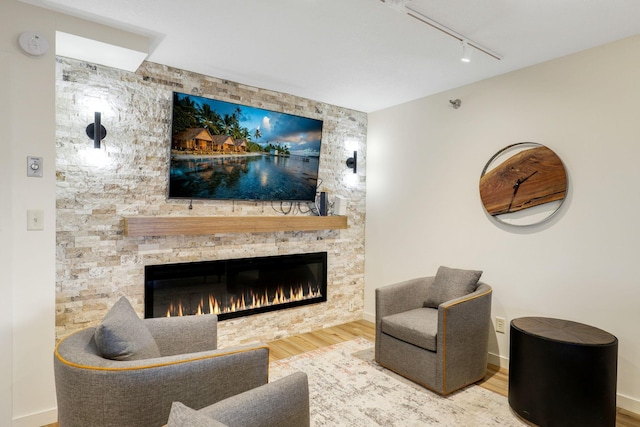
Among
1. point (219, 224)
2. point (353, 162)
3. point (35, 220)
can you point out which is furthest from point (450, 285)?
point (35, 220)

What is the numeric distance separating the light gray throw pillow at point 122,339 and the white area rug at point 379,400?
1.23m

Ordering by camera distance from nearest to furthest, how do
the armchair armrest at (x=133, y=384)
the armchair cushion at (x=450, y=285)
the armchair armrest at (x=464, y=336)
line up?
the armchair armrest at (x=133, y=384) < the armchair armrest at (x=464, y=336) < the armchair cushion at (x=450, y=285)

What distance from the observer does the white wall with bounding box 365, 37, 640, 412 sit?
8.43ft

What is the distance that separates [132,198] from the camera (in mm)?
2977

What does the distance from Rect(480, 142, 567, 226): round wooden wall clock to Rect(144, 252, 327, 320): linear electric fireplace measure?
1.90m

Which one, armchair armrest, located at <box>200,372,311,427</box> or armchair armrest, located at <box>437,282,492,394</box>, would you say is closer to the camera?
armchair armrest, located at <box>200,372,311,427</box>

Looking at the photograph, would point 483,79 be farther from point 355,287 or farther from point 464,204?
point 355,287

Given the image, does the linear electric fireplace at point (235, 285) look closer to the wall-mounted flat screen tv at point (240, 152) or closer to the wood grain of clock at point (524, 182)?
the wall-mounted flat screen tv at point (240, 152)

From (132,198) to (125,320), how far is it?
148cm

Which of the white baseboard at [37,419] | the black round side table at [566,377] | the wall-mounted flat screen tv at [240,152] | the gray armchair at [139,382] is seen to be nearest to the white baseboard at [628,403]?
the black round side table at [566,377]

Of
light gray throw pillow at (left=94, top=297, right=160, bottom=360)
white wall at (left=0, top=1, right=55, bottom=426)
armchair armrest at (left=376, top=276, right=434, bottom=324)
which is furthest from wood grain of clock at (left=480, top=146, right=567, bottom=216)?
white wall at (left=0, top=1, right=55, bottom=426)

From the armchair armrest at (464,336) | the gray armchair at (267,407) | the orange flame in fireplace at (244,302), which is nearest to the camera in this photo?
the gray armchair at (267,407)

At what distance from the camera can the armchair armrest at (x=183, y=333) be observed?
7.15 feet

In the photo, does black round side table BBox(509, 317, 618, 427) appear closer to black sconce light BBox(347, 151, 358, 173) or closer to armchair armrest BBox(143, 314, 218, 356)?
armchair armrest BBox(143, 314, 218, 356)
